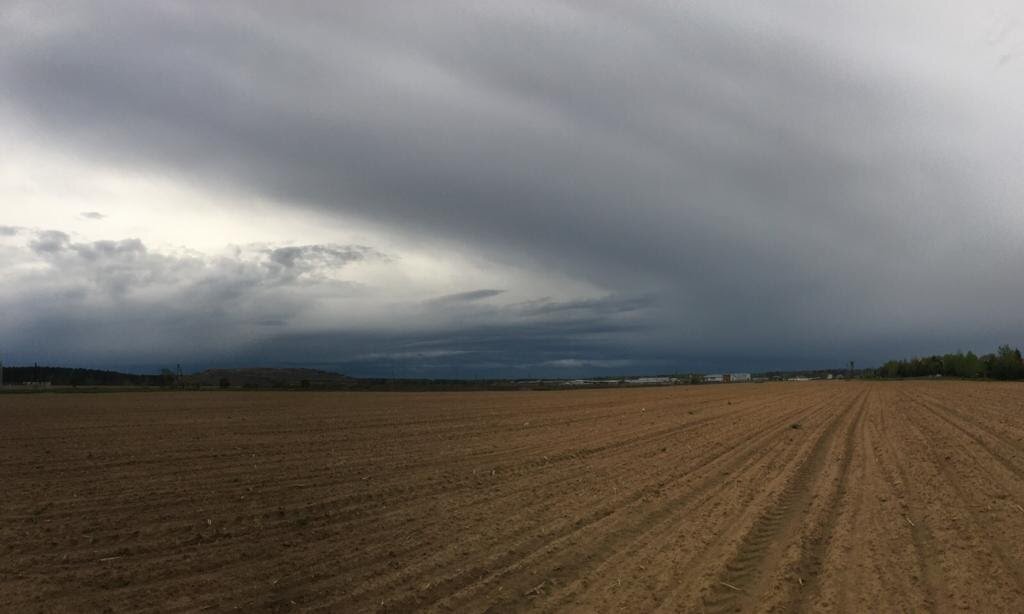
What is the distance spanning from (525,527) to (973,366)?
167008 millimetres

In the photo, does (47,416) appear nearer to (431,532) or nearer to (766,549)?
(431,532)

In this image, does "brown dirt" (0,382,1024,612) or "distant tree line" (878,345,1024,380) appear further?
"distant tree line" (878,345,1024,380)

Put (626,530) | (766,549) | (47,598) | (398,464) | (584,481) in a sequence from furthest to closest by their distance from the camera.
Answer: (398,464) → (584,481) → (626,530) → (766,549) → (47,598)

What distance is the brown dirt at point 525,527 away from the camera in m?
7.16

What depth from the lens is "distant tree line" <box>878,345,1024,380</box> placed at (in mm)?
119250

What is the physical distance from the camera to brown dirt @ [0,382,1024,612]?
716cm

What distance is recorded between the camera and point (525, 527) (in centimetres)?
1011

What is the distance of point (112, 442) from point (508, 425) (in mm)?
13962

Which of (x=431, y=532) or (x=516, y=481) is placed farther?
(x=516, y=481)

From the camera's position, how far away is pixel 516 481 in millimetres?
14203

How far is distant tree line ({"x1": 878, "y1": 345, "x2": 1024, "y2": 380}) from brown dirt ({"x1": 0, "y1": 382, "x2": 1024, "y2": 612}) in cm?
12056

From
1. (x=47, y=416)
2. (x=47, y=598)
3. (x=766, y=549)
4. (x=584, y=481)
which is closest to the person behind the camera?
(x=47, y=598)

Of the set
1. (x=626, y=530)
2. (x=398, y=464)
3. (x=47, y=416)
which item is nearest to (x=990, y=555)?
(x=626, y=530)

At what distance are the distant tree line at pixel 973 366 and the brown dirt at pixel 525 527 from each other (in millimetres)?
120555
